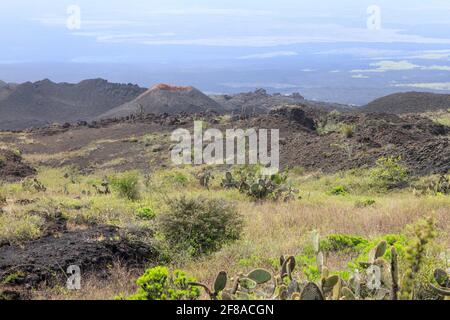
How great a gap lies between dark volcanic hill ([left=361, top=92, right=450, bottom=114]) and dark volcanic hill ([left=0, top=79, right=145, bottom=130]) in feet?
123

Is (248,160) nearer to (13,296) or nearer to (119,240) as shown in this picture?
(119,240)

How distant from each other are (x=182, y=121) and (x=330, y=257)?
36.2m

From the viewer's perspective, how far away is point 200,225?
8086mm

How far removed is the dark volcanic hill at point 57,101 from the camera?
71938 millimetres

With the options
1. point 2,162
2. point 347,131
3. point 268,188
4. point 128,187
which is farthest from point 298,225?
point 2,162

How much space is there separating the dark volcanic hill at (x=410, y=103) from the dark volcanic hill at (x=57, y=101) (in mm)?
37521

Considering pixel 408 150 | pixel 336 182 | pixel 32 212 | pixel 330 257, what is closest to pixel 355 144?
pixel 408 150

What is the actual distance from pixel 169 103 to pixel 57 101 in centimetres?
2085

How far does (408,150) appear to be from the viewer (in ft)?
66.5

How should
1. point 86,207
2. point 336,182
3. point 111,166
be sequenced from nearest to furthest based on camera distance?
1. point 86,207
2. point 336,182
3. point 111,166

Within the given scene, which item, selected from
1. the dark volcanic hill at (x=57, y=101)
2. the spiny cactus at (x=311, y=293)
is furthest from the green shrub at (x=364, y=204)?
the dark volcanic hill at (x=57, y=101)

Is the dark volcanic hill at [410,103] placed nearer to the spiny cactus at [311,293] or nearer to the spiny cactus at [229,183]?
the spiny cactus at [229,183]

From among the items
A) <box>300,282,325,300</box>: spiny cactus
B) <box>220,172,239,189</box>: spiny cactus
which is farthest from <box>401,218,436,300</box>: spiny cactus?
<box>220,172,239,189</box>: spiny cactus

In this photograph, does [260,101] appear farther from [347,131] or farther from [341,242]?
[341,242]
